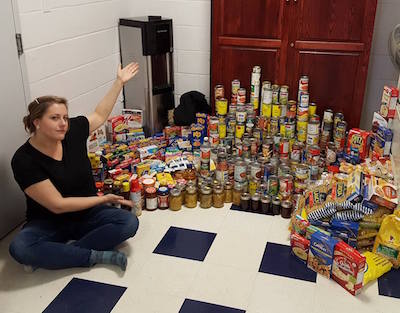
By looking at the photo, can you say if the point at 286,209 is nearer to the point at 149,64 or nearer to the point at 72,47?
the point at 149,64

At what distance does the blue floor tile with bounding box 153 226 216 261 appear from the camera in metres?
2.47

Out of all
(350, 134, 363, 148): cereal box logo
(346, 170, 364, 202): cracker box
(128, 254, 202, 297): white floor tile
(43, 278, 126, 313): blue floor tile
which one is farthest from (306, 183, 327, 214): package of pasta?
(43, 278, 126, 313): blue floor tile

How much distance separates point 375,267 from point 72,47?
2.29 metres

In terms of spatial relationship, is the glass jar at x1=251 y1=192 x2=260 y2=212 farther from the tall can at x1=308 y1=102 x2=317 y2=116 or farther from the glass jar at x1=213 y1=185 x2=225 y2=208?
the tall can at x1=308 y1=102 x2=317 y2=116

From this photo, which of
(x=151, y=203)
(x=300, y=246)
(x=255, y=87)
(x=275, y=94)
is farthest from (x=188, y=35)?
(x=300, y=246)

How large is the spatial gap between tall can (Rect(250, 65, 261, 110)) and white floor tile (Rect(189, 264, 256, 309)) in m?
1.59

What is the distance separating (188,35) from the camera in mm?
3779

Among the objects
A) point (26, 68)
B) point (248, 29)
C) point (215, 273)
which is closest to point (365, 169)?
point (215, 273)

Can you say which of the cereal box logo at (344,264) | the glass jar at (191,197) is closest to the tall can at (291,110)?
the glass jar at (191,197)

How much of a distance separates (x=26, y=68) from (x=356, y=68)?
7.29 ft

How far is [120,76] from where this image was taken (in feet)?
8.87

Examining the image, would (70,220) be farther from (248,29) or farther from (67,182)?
(248,29)

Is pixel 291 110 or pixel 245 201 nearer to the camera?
pixel 245 201

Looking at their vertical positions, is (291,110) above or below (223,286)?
above
